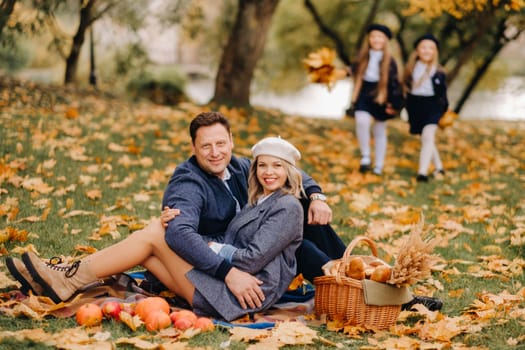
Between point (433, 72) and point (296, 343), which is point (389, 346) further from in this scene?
point (433, 72)

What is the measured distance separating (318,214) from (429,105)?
4198 millimetres

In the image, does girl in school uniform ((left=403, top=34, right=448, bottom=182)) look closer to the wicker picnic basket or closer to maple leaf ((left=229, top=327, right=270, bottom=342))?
the wicker picnic basket

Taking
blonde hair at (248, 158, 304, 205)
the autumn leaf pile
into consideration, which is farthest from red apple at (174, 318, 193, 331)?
the autumn leaf pile

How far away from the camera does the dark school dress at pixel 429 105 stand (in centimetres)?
732

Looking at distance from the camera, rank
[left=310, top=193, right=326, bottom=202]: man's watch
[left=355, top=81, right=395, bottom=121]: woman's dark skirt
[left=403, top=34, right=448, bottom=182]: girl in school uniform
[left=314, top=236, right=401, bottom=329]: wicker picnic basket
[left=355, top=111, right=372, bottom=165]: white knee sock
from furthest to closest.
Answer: [left=355, top=111, right=372, bottom=165]: white knee sock → [left=355, top=81, right=395, bottom=121]: woman's dark skirt → [left=403, top=34, right=448, bottom=182]: girl in school uniform → [left=310, top=193, right=326, bottom=202]: man's watch → [left=314, top=236, right=401, bottom=329]: wicker picnic basket

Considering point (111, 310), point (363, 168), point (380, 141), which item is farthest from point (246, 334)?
point (380, 141)

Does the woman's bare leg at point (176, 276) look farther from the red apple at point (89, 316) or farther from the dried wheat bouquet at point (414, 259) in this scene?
the dried wheat bouquet at point (414, 259)

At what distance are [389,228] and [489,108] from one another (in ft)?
75.3

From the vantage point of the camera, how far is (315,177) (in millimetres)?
7488

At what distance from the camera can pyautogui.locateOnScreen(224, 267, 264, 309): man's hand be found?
3381 mm

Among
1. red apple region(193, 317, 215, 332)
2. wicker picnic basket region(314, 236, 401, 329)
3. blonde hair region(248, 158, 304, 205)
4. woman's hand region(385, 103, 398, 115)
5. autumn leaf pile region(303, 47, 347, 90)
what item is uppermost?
autumn leaf pile region(303, 47, 347, 90)


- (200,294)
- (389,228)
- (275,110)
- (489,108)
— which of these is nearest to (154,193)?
(389,228)

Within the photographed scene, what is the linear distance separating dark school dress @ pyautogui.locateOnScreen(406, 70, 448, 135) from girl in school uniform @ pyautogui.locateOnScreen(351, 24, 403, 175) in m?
0.19

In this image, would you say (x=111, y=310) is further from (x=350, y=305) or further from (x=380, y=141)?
(x=380, y=141)
